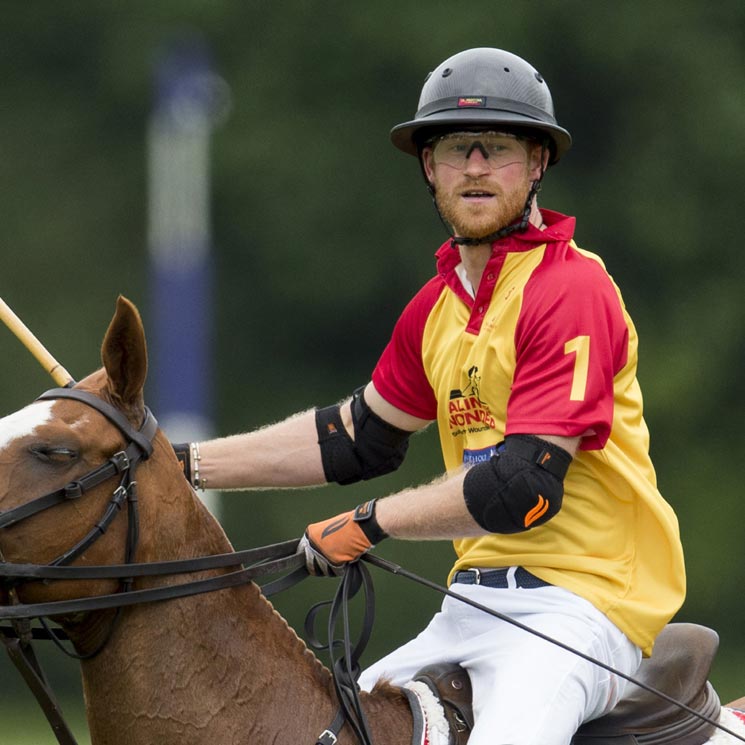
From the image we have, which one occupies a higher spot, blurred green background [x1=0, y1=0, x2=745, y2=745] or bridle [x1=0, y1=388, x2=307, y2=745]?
blurred green background [x1=0, y1=0, x2=745, y2=745]

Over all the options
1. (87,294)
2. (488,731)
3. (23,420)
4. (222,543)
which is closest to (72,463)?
(23,420)

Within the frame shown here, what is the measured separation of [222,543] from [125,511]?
0.38 metres

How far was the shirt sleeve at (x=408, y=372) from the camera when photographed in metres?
5.29

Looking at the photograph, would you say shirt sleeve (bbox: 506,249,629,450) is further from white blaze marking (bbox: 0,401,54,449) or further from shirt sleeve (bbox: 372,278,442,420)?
white blaze marking (bbox: 0,401,54,449)

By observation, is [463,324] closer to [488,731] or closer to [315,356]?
[488,731]

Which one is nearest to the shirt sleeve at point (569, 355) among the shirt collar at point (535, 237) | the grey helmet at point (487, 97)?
the shirt collar at point (535, 237)

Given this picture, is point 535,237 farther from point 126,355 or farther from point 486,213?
point 126,355

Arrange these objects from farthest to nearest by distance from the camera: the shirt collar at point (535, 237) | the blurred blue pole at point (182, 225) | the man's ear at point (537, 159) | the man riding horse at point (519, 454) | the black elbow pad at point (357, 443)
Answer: the blurred blue pole at point (182, 225)
the black elbow pad at point (357, 443)
the man's ear at point (537, 159)
the shirt collar at point (535, 237)
the man riding horse at point (519, 454)

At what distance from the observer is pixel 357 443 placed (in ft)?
17.8

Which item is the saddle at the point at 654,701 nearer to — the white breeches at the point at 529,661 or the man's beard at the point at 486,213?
the white breeches at the point at 529,661

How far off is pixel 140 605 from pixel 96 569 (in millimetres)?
194

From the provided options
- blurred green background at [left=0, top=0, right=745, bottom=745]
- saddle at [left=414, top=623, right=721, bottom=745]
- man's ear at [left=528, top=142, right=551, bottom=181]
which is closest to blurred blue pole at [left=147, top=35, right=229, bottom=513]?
blurred green background at [left=0, top=0, right=745, bottom=745]

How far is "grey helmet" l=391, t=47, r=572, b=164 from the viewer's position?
16.1 ft

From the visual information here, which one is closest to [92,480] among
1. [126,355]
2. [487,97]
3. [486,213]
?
[126,355]
